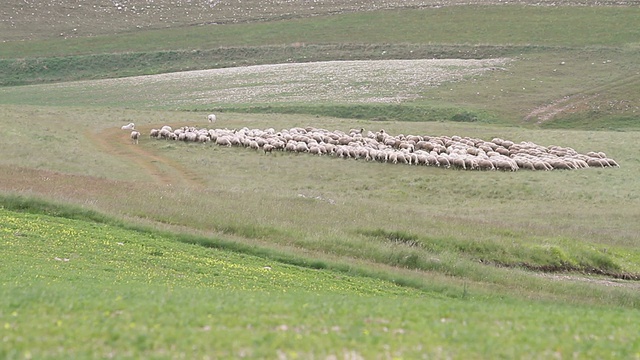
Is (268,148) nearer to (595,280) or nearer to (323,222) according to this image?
(323,222)

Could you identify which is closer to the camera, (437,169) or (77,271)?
(77,271)

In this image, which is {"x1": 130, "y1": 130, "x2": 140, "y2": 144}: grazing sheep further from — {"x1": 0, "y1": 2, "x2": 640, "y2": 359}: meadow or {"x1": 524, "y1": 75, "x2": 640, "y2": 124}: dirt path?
{"x1": 524, "y1": 75, "x2": 640, "y2": 124}: dirt path

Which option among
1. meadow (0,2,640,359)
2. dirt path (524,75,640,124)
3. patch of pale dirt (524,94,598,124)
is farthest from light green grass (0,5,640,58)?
patch of pale dirt (524,94,598,124)

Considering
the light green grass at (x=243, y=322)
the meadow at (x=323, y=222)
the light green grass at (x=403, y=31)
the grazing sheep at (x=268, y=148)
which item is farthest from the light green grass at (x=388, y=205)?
the light green grass at (x=403, y=31)

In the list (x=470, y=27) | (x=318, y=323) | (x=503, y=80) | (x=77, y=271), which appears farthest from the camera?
(x=470, y=27)

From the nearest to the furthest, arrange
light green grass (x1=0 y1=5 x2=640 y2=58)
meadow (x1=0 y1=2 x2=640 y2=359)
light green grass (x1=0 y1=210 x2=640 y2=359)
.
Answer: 1. light green grass (x1=0 y1=210 x2=640 y2=359)
2. meadow (x1=0 y1=2 x2=640 y2=359)
3. light green grass (x1=0 y1=5 x2=640 y2=58)

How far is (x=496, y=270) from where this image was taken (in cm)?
2467

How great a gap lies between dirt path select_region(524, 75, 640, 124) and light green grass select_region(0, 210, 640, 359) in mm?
45275

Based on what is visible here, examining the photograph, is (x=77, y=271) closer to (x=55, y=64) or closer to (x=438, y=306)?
(x=438, y=306)

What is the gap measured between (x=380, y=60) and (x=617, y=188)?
5479 centimetres

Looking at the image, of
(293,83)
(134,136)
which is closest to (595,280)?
(134,136)

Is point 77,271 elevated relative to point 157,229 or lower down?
elevated

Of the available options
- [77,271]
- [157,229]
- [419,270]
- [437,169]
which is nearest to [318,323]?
[77,271]

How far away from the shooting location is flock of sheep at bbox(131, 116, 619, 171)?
41.5m
